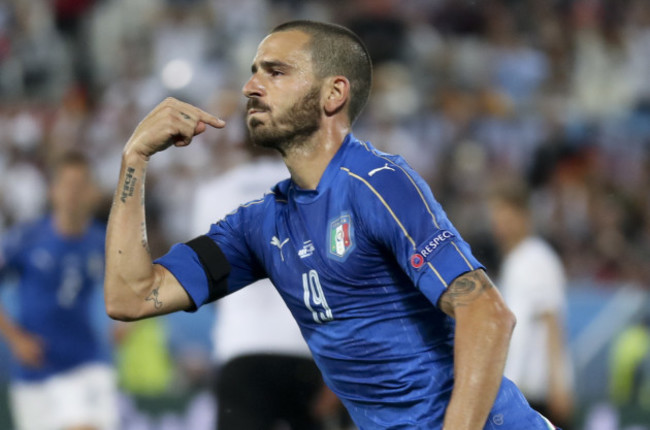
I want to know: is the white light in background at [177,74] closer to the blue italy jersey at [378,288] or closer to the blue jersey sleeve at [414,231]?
the blue italy jersey at [378,288]

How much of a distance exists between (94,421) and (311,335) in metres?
4.50

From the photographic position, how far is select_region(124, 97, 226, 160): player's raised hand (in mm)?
3600

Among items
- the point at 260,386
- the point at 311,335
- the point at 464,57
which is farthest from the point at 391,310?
the point at 464,57

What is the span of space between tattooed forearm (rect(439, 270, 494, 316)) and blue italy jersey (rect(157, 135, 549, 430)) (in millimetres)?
31

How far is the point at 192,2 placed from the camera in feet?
43.5

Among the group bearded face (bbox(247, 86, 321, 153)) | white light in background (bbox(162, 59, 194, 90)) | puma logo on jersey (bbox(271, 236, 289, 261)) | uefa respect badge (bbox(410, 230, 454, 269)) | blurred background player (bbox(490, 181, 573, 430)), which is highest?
white light in background (bbox(162, 59, 194, 90))

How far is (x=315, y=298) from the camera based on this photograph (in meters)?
3.51

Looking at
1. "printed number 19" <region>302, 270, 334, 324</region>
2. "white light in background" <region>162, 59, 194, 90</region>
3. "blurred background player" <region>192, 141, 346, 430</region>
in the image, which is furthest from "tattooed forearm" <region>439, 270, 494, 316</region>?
"white light in background" <region>162, 59, 194, 90</region>

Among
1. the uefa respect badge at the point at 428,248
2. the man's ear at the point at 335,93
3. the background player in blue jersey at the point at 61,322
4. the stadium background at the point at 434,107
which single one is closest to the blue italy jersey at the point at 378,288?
the uefa respect badge at the point at 428,248

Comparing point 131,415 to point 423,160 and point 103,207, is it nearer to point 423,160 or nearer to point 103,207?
point 103,207

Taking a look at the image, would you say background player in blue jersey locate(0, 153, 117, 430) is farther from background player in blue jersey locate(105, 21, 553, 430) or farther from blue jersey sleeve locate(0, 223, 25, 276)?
background player in blue jersey locate(105, 21, 553, 430)

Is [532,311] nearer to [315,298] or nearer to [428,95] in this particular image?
[315,298]

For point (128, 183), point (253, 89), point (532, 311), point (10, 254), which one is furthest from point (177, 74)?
point (253, 89)

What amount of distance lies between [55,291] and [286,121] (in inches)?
184
